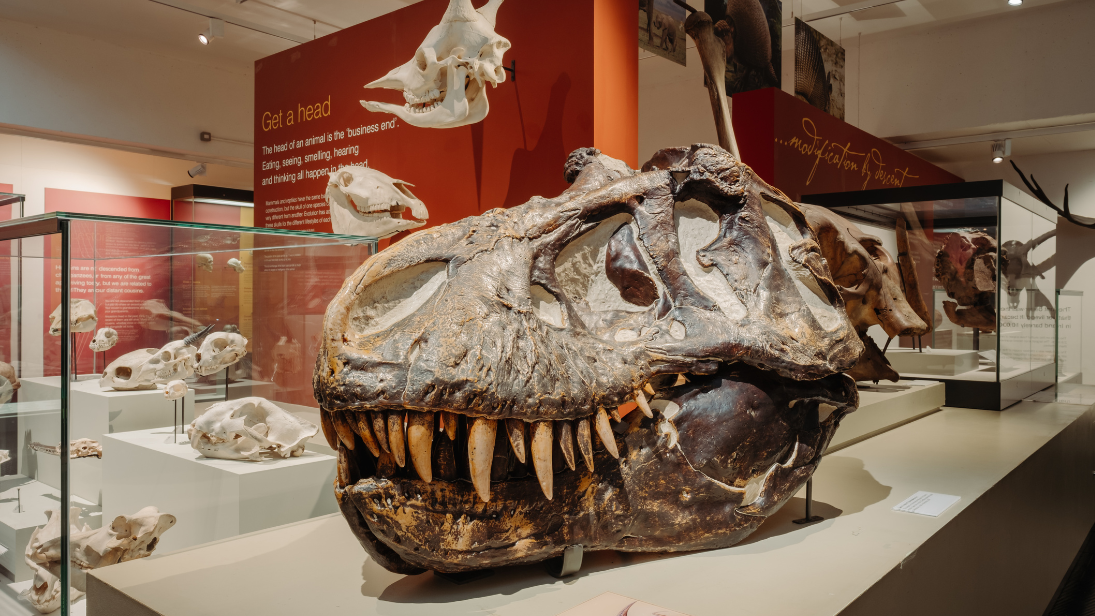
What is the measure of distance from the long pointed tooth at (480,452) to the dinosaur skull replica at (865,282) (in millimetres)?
1727

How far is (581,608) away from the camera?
1430mm

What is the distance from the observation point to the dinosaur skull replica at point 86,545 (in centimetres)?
182

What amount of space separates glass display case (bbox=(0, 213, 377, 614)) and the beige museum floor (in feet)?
0.99

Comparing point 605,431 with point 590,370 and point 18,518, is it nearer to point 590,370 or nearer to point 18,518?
point 590,370

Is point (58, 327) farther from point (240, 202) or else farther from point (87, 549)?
point (240, 202)

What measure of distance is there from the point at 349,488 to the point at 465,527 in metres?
0.22

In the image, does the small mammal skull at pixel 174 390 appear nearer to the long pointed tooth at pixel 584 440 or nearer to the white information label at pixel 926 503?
the long pointed tooth at pixel 584 440

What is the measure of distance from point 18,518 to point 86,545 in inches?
8.3

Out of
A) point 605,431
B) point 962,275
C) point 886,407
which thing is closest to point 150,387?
point 605,431

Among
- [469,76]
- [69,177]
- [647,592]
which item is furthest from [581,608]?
[69,177]

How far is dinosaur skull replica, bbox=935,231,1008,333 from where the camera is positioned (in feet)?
13.5

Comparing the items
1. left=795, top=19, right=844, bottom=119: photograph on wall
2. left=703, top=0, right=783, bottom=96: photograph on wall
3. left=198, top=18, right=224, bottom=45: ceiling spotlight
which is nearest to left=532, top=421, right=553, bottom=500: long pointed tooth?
left=703, top=0, right=783, bottom=96: photograph on wall

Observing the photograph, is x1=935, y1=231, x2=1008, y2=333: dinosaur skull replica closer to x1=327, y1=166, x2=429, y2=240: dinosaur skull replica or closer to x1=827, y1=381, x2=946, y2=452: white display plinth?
x1=827, y1=381, x2=946, y2=452: white display plinth

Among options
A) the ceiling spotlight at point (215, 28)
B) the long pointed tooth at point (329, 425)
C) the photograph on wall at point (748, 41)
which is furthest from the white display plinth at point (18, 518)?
the ceiling spotlight at point (215, 28)
